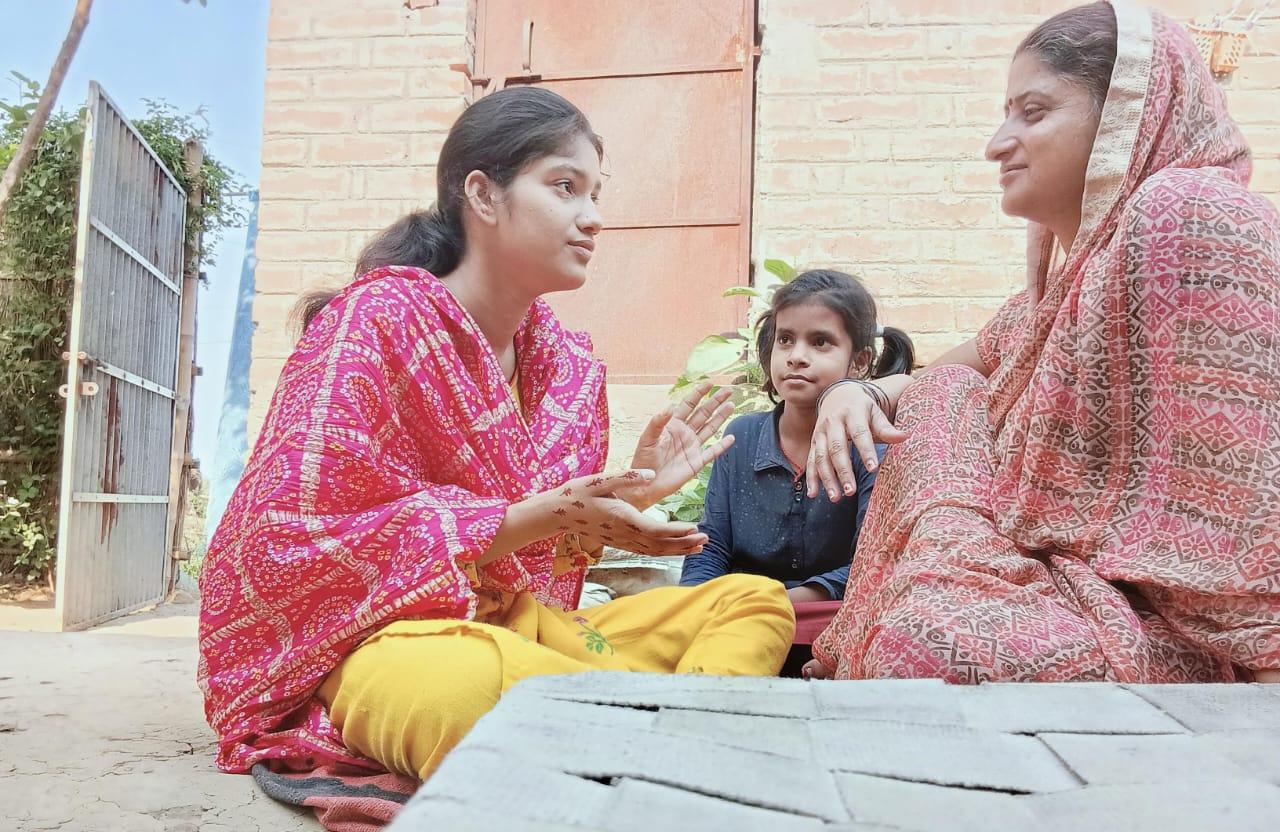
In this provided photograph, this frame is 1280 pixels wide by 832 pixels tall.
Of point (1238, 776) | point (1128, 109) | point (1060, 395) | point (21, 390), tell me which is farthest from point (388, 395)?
point (21, 390)

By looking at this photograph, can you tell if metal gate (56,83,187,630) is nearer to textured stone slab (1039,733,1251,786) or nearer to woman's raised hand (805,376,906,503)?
woman's raised hand (805,376,906,503)

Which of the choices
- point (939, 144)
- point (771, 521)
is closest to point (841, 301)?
point (771, 521)

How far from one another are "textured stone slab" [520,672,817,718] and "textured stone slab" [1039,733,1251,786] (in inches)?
8.4

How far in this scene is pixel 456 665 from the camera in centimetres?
161

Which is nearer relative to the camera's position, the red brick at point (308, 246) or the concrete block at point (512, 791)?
the concrete block at point (512, 791)

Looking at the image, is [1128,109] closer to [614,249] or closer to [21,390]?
[614,249]

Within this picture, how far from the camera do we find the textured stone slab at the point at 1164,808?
2.11 feet

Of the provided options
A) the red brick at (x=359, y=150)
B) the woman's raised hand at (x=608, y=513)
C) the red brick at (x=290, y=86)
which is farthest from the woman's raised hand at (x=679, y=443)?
the red brick at (x=290, y=86)

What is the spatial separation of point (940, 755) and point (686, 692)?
9.2 inches

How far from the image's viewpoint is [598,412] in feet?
7.83

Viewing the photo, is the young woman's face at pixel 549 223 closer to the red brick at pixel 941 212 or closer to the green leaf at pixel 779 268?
the green leaf at pixel 779 268

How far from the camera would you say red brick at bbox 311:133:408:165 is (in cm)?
423

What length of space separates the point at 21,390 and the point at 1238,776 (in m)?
6.91

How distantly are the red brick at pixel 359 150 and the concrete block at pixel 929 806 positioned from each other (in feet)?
12.9
